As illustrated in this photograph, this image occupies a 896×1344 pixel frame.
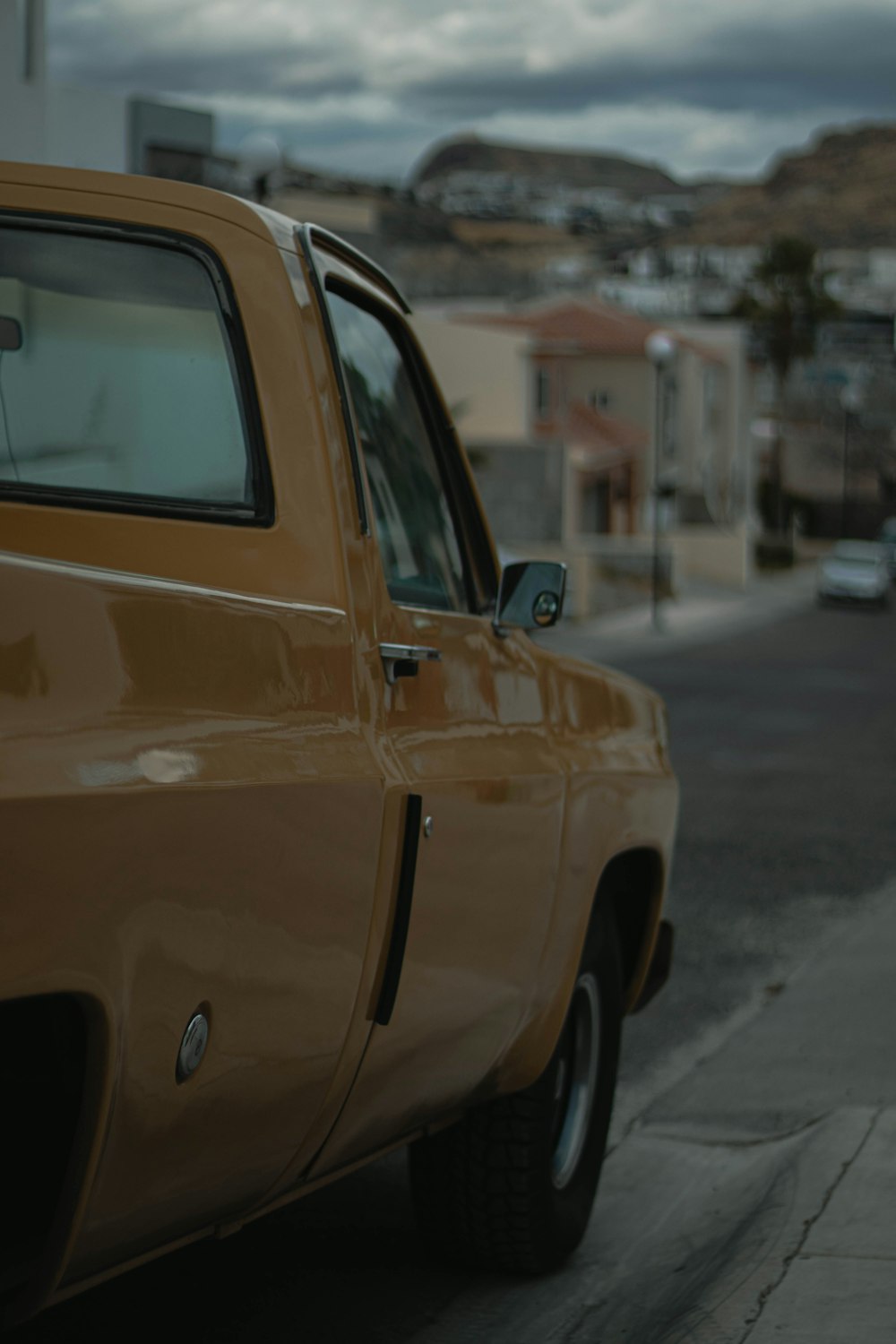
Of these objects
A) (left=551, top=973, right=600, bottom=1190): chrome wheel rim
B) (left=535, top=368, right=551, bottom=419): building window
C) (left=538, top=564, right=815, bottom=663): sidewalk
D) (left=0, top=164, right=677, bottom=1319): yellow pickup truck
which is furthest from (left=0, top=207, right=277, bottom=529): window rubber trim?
(left=535, top=368, right=551, bottom=419): building window

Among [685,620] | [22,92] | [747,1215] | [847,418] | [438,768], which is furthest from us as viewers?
[847,418]

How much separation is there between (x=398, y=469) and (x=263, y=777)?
1.32 meters

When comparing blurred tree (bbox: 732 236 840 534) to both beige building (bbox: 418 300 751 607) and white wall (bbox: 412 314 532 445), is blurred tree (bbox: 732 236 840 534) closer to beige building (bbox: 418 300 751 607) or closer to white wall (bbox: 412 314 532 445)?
beige building (bbox: 418 300 751 607)

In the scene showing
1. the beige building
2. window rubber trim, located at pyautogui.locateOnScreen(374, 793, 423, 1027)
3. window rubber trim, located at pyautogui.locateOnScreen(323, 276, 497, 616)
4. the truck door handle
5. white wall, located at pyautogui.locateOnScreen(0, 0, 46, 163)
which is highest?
white wall, located at pyautogui.locateOnScreen(0, 0, 46, 163)

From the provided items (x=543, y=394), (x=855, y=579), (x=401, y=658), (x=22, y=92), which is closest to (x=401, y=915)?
(x=401, y=658)

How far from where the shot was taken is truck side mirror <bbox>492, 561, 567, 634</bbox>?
3.88 meters

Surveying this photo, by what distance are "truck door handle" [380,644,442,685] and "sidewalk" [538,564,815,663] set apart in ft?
74.6

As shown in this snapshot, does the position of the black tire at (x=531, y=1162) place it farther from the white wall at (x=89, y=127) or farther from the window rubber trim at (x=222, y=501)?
the white wall at (x=89, y=127)

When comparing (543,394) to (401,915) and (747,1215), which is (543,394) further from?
(401,915)

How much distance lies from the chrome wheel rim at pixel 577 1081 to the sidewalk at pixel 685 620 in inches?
849

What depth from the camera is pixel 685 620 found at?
41.8 metres

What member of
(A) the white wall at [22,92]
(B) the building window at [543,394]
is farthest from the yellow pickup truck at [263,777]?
(B) the building window at [543,394]

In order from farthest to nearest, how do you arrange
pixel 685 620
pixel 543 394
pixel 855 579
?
pixel 543 394 < pixel 855 579 < pixel 685 620

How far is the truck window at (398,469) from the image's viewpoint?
362 centimetres
